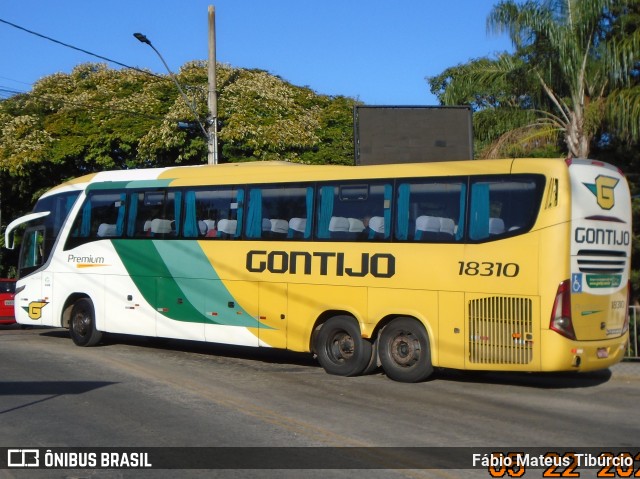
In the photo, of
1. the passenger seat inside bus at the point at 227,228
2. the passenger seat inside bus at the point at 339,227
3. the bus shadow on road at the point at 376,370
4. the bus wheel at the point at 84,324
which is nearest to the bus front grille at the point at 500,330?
the bus shadow on road at the point at 376,370

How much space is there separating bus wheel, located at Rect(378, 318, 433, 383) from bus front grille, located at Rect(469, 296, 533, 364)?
89 centimetres

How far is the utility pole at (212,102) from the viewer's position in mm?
23484

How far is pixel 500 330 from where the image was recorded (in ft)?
39.2

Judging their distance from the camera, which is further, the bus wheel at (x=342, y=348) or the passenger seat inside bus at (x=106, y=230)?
the passenger seat inside bus at (x=106, y=230)

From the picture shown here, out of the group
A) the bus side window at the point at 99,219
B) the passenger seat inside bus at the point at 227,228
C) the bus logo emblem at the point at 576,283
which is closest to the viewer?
the bus logo emblem at the point at 576,283

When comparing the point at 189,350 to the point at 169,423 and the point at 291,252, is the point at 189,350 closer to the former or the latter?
the point at 291,252

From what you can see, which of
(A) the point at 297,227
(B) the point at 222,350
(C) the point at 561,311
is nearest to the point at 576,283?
(C) the point at 561,311

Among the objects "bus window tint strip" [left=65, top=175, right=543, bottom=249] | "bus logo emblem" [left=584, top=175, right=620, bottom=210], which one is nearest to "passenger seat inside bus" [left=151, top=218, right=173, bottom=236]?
"bus window tint strip" [left=65, top=175, right=543, bottom=249]

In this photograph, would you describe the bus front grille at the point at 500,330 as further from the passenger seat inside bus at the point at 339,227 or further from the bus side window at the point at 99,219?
the bus side window at the point at 99,219

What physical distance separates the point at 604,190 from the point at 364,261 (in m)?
3.85

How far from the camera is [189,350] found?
57.3 feet

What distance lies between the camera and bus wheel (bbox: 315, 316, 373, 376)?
44.6ft

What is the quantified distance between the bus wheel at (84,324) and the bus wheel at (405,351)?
7046 mm

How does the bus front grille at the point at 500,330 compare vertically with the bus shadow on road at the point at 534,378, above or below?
above
